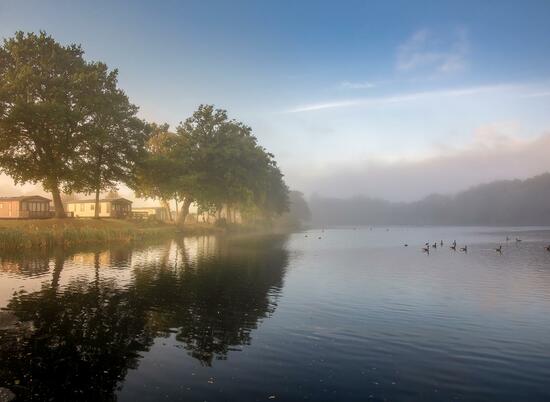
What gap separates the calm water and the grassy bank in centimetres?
1825

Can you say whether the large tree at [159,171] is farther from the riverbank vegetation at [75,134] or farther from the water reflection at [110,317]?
the water reflection at [110,317]

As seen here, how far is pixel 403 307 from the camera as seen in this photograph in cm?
2717

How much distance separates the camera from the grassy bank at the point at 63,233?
56719 millimetres

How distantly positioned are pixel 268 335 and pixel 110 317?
9426mm

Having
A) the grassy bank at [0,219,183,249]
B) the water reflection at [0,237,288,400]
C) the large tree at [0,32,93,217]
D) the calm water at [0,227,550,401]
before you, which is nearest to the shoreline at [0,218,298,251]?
the grassy bank at [0,219,183,249]

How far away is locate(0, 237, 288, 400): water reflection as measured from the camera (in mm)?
15094

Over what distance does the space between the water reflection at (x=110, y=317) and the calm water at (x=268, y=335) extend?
9 cm

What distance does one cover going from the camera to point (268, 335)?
20.4 meters

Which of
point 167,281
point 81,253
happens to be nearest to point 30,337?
point 167,281

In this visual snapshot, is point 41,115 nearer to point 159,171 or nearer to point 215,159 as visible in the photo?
point 159,171

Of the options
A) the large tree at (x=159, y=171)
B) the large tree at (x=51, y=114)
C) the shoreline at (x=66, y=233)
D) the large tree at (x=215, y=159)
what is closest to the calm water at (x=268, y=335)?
the shoreline at (x=66, y=233)

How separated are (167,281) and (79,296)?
828 cm

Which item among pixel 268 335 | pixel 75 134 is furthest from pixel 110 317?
pixel 75 134

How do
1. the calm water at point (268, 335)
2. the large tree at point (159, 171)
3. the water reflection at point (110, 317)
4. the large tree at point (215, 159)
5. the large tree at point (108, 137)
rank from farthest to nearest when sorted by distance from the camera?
the large tree at point (215, 159) → the large tree at point (159, 171) → the large tree at point (108, 137) → the water reflection at point (110, 317) → the calm water at point (268, 335)
